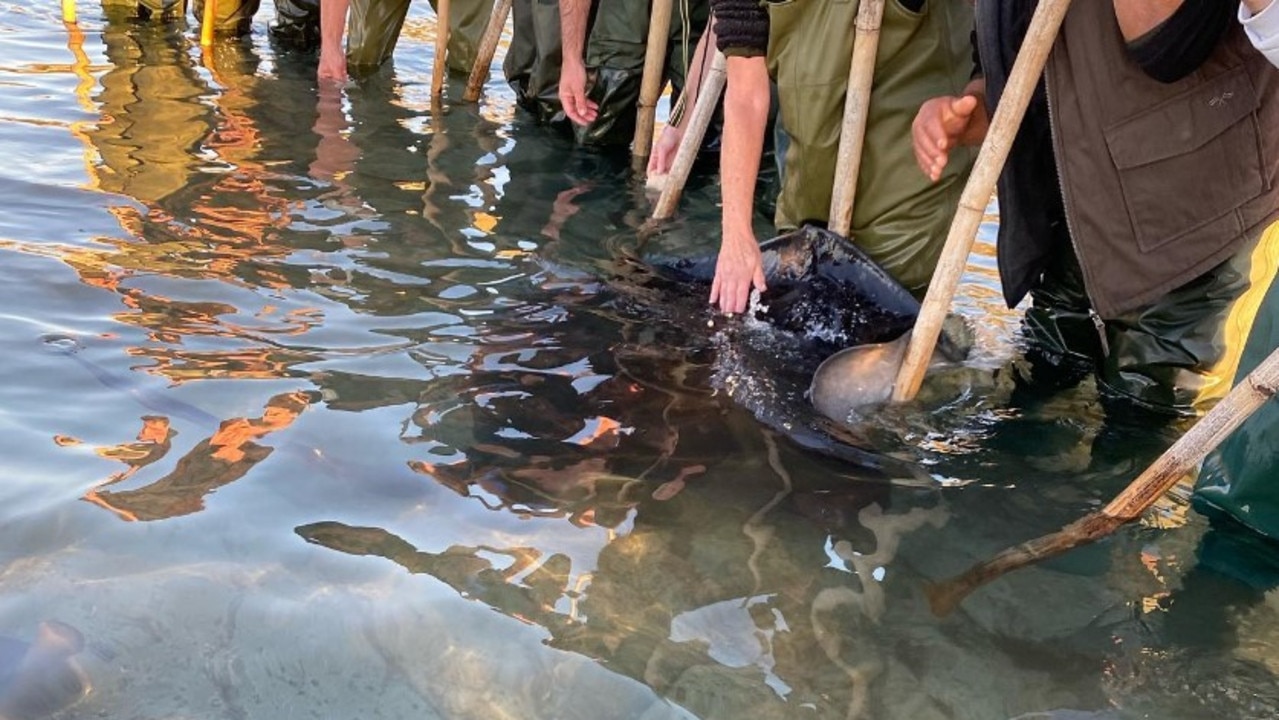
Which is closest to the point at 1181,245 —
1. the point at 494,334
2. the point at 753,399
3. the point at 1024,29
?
the point at 1024,29

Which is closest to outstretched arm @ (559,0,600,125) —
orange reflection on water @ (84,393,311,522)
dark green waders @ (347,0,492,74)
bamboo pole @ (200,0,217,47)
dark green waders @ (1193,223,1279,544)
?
dark green waders @ (347,0,492,74)

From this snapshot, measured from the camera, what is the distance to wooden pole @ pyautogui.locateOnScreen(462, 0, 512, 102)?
312 inches

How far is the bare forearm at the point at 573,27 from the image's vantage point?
677 centimetres

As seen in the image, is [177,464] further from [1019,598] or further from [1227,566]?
[1227,566]

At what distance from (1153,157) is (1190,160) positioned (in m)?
0.11

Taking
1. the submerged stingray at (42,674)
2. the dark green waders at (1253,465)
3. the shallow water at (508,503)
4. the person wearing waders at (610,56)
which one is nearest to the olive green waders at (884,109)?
the shallow water at (508,503)

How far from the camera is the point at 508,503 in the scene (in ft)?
10.0

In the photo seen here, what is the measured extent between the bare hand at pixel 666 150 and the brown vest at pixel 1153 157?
2482 mm

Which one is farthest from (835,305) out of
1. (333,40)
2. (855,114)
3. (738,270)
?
(333,40)

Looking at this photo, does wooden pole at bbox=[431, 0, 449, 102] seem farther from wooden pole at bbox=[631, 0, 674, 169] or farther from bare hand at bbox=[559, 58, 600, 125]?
wooden pole at bbox=[631, 0, 674, 169]

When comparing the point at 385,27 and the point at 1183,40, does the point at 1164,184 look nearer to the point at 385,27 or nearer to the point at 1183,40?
the point at 1183,40

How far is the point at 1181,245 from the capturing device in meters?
3.62

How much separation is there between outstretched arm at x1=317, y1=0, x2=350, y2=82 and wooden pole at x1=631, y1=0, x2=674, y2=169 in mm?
2431

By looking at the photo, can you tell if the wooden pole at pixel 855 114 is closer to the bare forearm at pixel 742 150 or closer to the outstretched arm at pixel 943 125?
the outstretched arm at pixel 943 125
